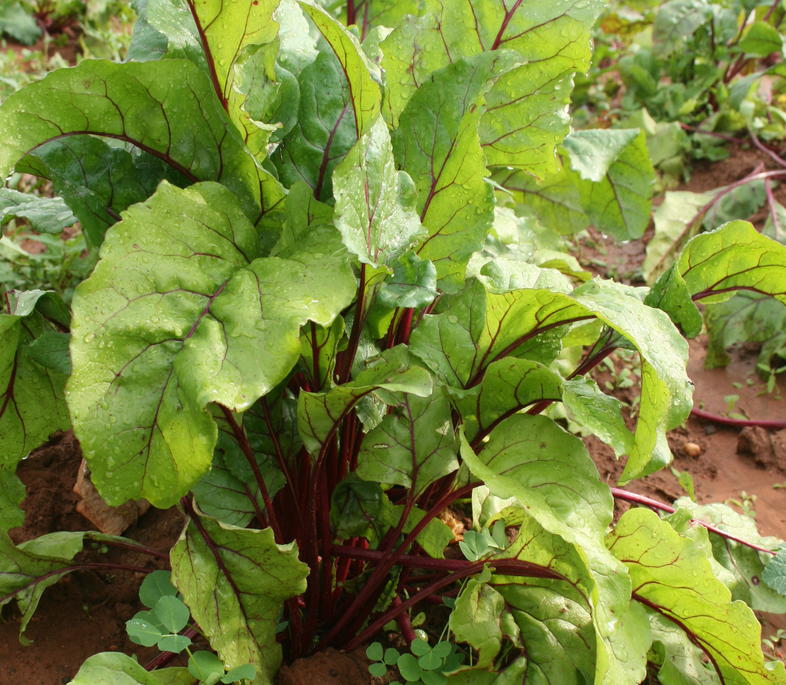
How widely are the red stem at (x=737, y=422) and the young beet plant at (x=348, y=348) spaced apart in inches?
42.9

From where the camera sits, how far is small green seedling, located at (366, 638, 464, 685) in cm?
145

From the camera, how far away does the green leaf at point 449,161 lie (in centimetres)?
142

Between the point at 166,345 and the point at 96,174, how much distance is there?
1.55 feet

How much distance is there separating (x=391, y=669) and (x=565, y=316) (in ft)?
2.63

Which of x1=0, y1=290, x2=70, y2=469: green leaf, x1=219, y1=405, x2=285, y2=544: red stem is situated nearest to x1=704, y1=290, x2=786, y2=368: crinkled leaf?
x1=219, y1=405, x2=285, y2=544: red stem

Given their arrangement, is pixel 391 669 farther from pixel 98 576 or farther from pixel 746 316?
pixel 746 316

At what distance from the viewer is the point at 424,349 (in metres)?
1.50

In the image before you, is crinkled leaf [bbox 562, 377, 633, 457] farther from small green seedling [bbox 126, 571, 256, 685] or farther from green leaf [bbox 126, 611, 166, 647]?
green leaf [bbox 126, 611, 166, 647]

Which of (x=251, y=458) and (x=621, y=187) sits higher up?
(x=251, y=458)

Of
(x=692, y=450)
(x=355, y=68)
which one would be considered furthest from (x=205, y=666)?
(x=692, y=450)

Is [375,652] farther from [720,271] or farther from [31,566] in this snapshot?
[720,271]

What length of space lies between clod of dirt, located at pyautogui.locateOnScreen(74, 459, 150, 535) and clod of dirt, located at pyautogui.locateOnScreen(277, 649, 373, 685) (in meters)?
0.57

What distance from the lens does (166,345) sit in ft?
3.84

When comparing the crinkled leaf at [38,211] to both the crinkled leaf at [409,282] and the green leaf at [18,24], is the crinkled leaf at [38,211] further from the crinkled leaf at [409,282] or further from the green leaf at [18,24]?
the green leaf at [18,24]
